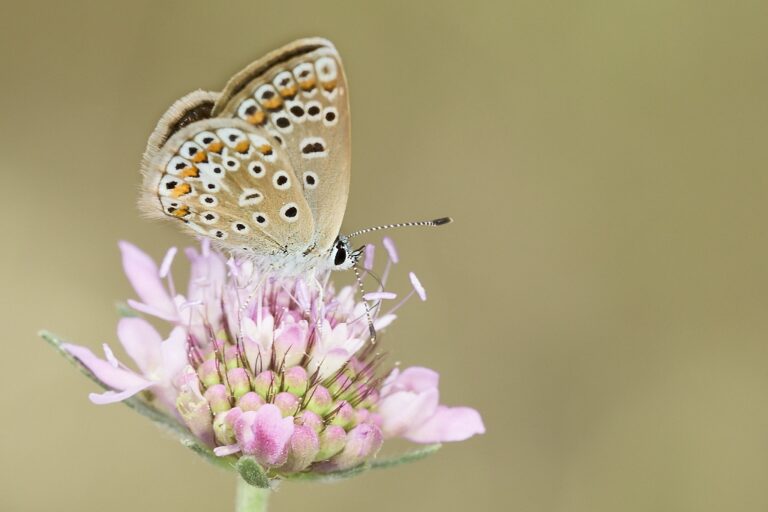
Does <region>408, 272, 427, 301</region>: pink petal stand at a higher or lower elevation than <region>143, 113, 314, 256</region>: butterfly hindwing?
lower

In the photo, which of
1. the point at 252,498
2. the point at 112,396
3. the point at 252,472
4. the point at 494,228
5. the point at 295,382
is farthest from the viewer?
the point at 494,228

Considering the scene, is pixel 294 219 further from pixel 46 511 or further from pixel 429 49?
pixel 429 49

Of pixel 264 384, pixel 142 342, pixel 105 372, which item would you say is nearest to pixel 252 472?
pixel 264 384

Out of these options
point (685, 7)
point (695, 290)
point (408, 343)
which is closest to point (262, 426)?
point (408, 343)

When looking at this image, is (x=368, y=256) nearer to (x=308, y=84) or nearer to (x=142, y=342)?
(x=308, y=84)

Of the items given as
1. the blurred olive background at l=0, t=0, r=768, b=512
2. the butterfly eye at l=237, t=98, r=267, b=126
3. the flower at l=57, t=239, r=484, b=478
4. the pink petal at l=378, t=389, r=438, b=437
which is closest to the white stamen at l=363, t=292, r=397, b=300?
the flower at l=57, t=239, r=484, b=478

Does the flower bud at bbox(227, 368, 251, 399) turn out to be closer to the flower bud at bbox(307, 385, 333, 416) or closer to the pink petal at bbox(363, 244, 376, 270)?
the flower bud at bbox(307, 385, 333, 416)
